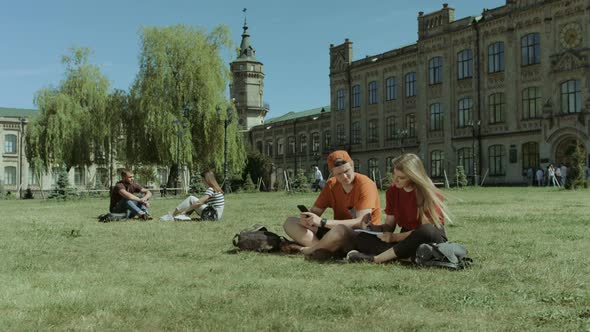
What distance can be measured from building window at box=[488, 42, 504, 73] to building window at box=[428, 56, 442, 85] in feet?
15.1

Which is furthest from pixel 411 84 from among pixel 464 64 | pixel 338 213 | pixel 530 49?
pixel 338 213

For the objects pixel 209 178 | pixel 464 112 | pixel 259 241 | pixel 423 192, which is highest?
pixel 464 112

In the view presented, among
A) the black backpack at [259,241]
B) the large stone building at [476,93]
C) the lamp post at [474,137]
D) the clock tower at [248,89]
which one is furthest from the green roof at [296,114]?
the black backpack at [259,241]

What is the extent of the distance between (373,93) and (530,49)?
52.2 ft

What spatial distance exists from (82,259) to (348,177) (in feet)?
11.3

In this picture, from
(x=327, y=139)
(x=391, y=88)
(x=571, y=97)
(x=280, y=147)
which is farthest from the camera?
(x=280, y=147)

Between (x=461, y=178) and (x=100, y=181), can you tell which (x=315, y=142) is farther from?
(x=461, y=178)

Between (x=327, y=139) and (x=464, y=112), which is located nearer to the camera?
(x=464, y=112)

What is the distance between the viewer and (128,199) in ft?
47.5

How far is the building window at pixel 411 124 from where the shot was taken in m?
49.0

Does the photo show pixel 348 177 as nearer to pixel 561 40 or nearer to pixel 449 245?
pixel 449 245

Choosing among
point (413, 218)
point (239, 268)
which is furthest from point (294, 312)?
point (413, 218)

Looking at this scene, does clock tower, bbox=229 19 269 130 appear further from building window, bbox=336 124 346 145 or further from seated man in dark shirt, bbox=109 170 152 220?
seated man in dark shirt, bbox=109 170 152 220

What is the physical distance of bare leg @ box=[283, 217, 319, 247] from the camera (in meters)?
7.84
